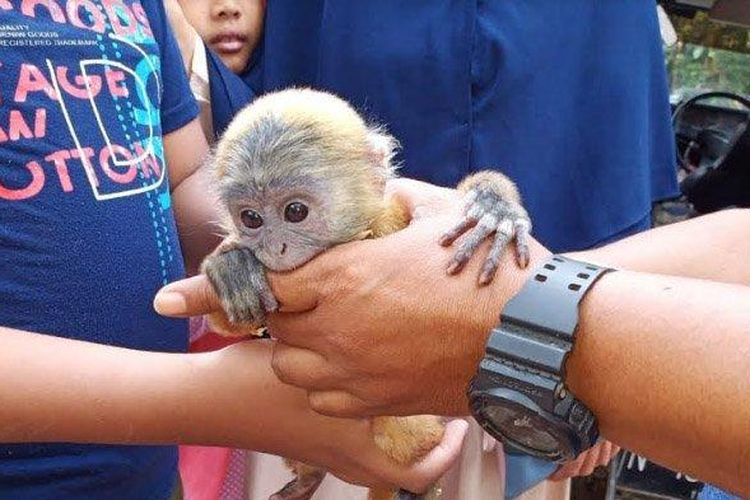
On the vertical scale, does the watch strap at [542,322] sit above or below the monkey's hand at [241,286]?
above

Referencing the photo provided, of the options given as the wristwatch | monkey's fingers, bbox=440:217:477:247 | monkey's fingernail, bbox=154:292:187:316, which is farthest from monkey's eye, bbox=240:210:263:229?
the wristwatch

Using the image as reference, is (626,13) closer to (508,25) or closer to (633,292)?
(508,25)

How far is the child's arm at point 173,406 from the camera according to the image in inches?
40.3

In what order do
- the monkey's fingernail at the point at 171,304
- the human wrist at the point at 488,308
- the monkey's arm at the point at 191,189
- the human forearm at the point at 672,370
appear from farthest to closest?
the monkey's arm at the point at 191,189, the monkey's fingernail at the point at 171,304, the human wrist at the point at 488,308, the human forearm at the point at 672,370

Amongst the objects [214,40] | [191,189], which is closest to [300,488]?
[191,189]

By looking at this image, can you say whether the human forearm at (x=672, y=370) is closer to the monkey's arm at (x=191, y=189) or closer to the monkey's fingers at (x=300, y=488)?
the monkey's fingers at (x=300, y=488)

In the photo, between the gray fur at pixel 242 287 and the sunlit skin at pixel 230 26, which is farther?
the sunlit skin at pixel 230 26

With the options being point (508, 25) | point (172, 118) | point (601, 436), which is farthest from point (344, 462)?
point (508, 25)

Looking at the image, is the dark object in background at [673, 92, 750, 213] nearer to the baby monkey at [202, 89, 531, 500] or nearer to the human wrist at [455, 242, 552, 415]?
the baby monkey at [202, 89, 531, 500]

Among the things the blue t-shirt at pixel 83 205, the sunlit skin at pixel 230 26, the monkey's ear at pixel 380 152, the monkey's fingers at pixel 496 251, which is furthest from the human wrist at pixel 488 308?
the sunlit skin at pixel 230 26

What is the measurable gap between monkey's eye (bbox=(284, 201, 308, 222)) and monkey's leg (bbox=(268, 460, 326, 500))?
0.38m

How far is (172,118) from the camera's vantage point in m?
1.40

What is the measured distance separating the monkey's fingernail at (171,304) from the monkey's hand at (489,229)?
1.05 feet

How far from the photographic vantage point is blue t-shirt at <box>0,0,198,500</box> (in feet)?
3.57
